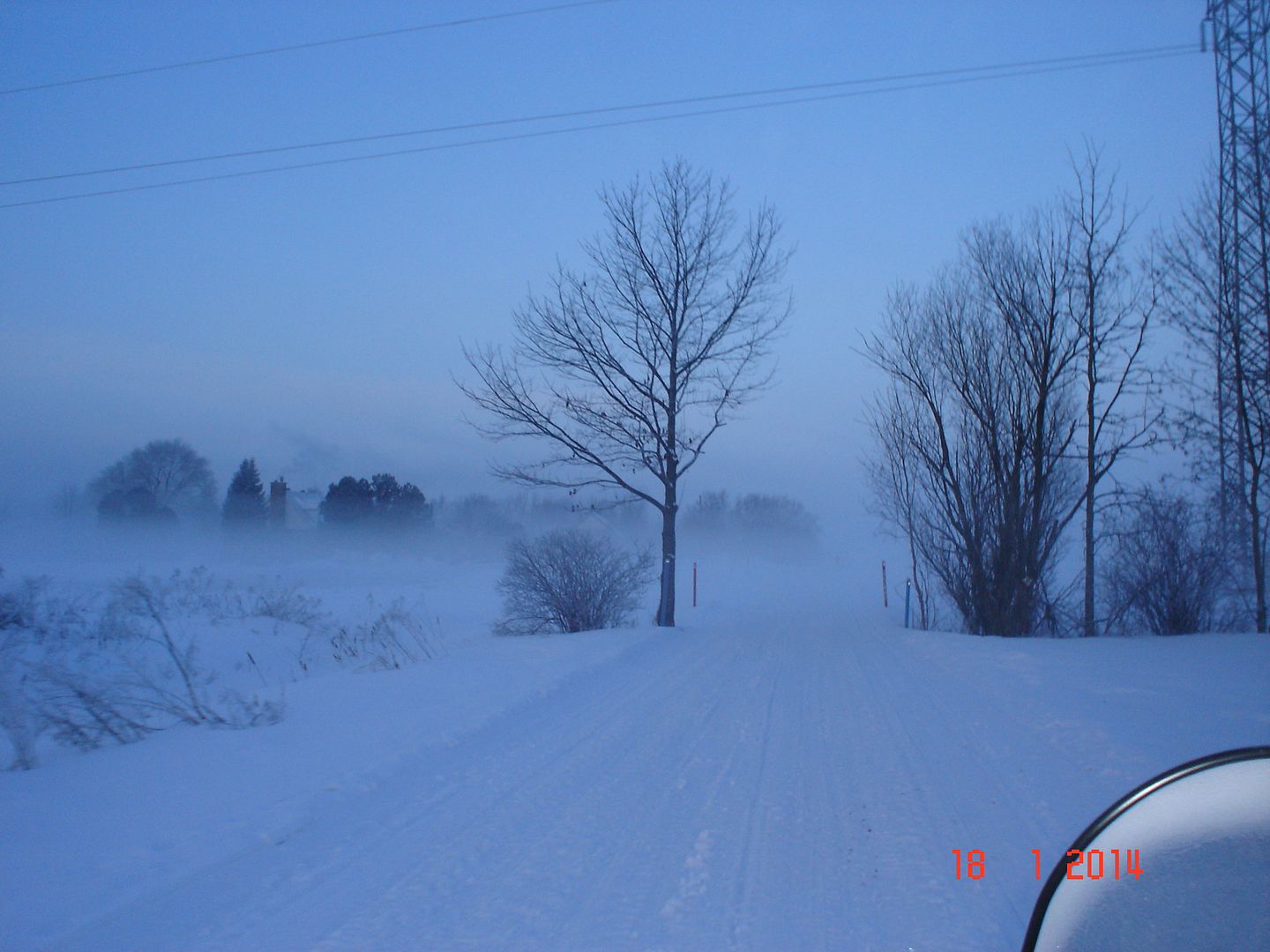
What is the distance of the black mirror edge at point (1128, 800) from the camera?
1.89m

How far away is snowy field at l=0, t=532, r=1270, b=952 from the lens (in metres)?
3.86

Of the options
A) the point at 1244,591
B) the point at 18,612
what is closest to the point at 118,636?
the point at 18,612

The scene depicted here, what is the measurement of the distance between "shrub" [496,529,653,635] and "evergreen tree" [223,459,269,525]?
90.2 ft

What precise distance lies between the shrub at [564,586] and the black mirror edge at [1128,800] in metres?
17.6

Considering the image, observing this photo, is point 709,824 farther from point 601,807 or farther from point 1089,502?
Answer: point 1089,502

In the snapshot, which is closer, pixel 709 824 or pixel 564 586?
pixel 709 824

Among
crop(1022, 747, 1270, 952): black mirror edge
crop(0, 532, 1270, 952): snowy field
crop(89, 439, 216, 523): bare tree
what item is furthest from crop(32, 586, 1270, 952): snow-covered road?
crop(89, 439, 216, 523): bare tree

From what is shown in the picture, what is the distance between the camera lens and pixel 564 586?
20.0m

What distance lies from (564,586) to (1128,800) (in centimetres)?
1825

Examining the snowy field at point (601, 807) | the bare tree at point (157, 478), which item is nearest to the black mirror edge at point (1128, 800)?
the snowy field at point (601, 807)

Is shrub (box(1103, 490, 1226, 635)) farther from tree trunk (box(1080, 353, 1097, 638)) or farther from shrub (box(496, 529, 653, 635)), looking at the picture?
A: shrub (box(496, 529, 653, 635))

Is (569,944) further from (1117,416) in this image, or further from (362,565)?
(362,565)
